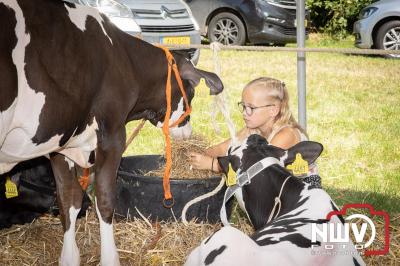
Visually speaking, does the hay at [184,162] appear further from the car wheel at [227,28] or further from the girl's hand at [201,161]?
the car wheel at [227,28]

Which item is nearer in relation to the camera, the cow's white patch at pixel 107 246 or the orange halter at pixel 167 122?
the cow's white patch at pixel 107 246

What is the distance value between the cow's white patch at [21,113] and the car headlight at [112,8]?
19.5 feet

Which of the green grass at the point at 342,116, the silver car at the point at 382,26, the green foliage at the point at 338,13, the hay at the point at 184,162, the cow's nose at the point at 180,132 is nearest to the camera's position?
the hay at the point at 184,162

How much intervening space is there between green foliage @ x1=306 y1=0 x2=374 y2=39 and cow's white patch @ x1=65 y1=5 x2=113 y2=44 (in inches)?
539

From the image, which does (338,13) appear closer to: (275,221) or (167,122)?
(167,122)

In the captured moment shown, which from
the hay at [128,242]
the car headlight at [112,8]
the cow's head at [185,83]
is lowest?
the hay at [128,242]

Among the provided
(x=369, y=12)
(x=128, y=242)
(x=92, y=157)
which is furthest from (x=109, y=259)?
(x=369, y=12)

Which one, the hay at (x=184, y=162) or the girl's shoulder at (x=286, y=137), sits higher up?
the girl's shoulder at (x=286, y=137)

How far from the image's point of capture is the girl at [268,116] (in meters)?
4.18

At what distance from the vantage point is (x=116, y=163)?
3822 millimetres

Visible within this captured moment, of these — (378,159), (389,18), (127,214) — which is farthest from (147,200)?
(389,18)

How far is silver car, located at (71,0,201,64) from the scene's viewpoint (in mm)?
9109

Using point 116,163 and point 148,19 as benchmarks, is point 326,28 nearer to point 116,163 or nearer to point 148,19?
point 148,19

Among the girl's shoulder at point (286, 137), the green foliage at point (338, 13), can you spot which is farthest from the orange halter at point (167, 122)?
the green foliage at point (338, 13)
